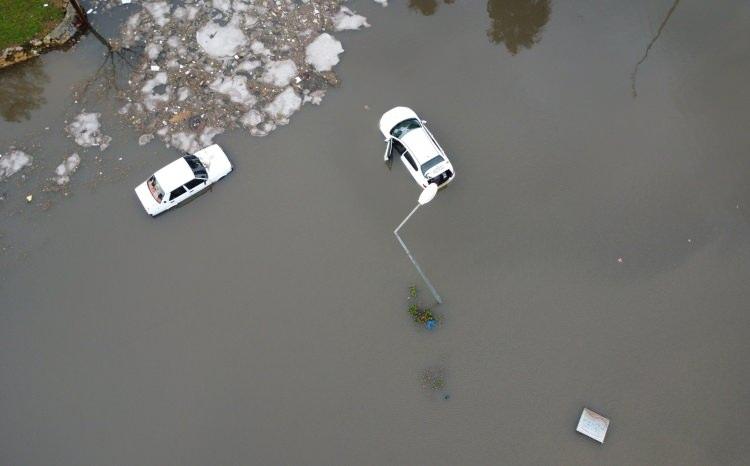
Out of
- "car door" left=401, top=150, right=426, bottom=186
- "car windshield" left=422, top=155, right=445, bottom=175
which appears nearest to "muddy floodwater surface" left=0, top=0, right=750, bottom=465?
"car door" left=401, top=150, right=426, bottom=186

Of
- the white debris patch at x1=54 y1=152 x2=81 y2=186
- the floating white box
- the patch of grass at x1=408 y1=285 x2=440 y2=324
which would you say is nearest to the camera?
the floating white box

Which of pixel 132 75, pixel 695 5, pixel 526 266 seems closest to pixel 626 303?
pixel 526 266

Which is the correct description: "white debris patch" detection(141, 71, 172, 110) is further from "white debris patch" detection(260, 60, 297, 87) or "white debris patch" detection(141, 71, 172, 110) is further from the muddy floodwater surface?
"white debris patch" detection(260, 60, 297, 87)

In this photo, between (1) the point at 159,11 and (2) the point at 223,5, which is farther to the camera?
(2) the point at 223,5

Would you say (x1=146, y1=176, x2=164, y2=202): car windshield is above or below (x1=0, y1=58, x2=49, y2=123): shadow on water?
below

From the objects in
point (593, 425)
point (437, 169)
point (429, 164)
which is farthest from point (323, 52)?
→ point (593, 425)

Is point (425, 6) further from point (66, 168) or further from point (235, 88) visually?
point (66, 168)
